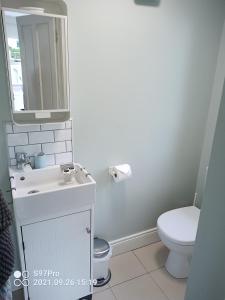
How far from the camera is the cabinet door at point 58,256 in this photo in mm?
1324

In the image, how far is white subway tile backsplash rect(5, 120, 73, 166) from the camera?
1.43 m

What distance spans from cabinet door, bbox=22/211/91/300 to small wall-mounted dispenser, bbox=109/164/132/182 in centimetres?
43

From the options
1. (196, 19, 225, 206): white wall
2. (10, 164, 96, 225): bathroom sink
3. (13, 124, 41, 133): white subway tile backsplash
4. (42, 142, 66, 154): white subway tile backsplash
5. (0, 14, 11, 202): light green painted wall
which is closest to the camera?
(10, 164, 96, 225): bathroom sink

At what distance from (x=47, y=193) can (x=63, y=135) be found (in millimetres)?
475

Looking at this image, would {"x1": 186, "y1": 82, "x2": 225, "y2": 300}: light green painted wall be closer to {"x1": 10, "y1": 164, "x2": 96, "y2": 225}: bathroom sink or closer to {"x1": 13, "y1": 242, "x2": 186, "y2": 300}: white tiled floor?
{"x1": 10, "y1": 164, "x2": 96, "y2": 225}: bathroom sink

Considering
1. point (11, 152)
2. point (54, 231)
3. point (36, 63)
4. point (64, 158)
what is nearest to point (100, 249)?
point (54, 231)

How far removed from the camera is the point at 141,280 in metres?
1.84

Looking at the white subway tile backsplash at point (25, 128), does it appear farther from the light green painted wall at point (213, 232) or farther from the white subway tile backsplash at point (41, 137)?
the light green painted wall at point (213, 232)

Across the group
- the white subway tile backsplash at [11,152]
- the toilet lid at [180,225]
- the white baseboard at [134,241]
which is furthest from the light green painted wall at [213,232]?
the white baseboard at [134,241]

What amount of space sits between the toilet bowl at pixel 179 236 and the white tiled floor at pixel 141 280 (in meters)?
0.09

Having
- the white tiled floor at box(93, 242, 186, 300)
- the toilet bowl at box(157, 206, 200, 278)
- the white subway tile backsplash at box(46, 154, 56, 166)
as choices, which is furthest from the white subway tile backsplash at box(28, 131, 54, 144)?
the white tiled floor at box(93, 242, 186, 300)

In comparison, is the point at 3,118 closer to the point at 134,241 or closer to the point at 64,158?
the point at 64,158

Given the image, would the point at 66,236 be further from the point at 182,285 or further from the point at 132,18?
the point at 132,18

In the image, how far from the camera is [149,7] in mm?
1576
